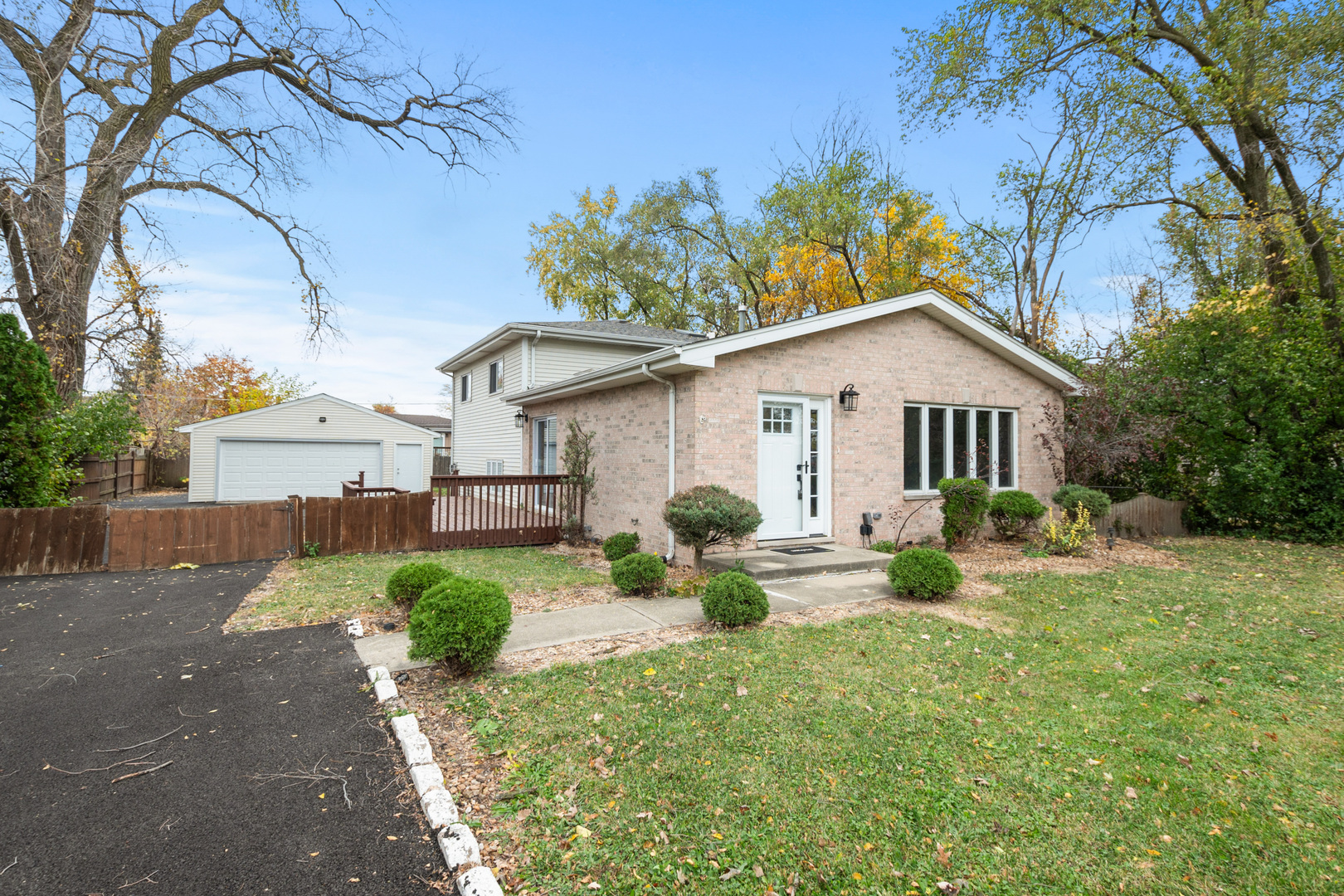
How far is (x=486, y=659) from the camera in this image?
431 cm

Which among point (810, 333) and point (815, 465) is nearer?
point (810, 333)

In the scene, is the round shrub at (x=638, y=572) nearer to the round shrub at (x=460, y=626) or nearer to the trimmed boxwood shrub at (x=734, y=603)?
the trimmed boxwood shrub at (x=734, y=603)

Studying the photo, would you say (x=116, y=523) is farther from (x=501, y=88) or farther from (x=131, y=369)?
(x=501, y=88)

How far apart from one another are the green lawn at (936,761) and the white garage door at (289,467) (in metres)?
18.5

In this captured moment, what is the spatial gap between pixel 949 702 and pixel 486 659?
10.3 ft

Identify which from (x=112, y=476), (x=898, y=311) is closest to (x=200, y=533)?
(x=898, y=311)

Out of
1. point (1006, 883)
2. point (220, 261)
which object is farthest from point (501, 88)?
point (1006, 883)

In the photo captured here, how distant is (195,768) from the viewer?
10.4 feet

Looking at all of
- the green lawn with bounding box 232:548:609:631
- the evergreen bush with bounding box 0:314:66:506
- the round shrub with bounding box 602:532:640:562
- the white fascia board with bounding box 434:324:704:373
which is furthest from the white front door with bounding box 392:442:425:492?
the round shrub with bounding box 602:532:640:562

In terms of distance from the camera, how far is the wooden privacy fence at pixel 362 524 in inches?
367

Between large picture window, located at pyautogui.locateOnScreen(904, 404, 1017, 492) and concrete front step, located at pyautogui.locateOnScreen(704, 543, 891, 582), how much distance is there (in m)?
2.43

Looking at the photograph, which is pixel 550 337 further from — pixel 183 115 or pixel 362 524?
pixel 183 115

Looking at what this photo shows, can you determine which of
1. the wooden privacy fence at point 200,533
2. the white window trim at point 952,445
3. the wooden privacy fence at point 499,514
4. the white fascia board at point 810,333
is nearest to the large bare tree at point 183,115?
the wooden privacy fence at point 200,533

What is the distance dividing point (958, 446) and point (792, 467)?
153 inches
